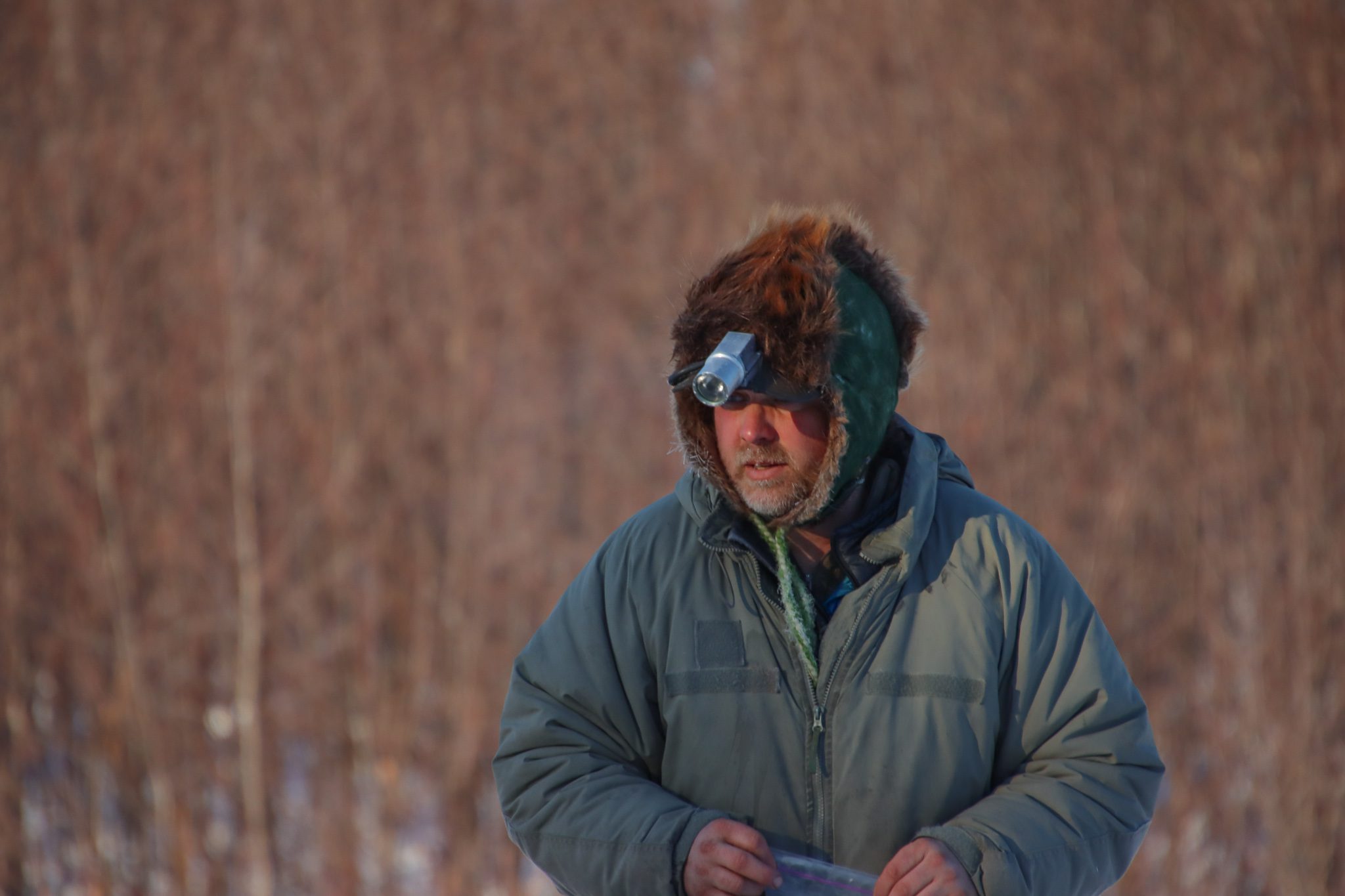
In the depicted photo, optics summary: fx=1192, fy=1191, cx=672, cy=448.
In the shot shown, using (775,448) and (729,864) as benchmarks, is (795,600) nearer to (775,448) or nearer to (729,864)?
(775,448)

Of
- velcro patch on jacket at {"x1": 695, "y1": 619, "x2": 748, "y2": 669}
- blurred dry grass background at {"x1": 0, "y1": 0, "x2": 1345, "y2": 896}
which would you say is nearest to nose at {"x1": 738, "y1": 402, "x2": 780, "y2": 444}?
velcro patch on jacket at {"x1": 695, "y1": 619, "x2": 748, "y2": 669}

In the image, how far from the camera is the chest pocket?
139 cm

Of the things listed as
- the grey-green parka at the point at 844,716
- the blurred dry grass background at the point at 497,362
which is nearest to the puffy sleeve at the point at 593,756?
the grey-green parka at the point at 844,716

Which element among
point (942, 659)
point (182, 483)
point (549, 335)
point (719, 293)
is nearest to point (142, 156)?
point (182, 483)

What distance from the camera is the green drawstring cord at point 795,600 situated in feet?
4.59

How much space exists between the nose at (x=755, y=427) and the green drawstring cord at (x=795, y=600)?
97mm

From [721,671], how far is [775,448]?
10.6 inches

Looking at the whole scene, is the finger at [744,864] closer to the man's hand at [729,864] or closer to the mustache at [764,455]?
the man's hand at [729,864]

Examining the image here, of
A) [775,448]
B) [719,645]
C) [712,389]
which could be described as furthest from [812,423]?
[719,645]

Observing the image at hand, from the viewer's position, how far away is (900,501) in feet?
4.69

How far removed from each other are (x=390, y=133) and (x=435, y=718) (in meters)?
2.12

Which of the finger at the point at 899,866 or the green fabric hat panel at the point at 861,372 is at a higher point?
the green fabric hat panel at the point at 861,372

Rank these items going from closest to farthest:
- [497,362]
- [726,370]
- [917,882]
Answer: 1. [917,882]
2. [726,370]
3. [497,362]

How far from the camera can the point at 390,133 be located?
14.4 feet
